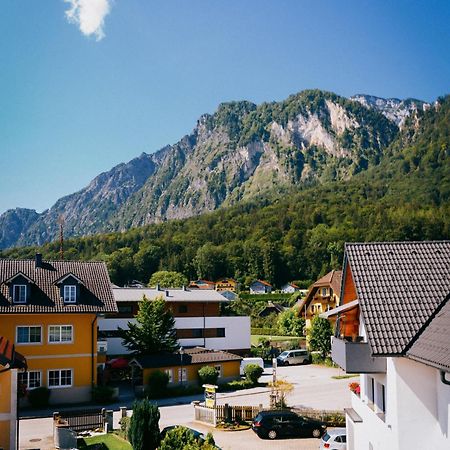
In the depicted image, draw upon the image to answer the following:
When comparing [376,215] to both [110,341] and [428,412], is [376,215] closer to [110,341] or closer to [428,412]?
[110,341]

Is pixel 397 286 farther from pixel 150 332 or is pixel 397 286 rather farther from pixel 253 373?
pixel 150 332

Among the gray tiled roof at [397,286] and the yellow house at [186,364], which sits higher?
the gray tiled roof at [397,286]

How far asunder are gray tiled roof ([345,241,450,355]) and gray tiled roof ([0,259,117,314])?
2341 cm

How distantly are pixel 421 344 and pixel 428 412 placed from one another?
1.54 m

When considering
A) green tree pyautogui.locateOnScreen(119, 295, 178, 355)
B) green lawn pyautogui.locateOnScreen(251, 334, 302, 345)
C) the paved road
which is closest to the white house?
green lawn pyautogui.locateOnScreen(251, 334, 302, 345)

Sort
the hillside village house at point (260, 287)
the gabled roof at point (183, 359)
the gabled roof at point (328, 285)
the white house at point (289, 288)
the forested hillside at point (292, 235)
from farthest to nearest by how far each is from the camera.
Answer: the hillside village house at point (260, 287)
the forested hillside at point (292, 235)
the white house at point (289, 288)
the gabled roof at point (328, 285)
the gabled roof at point (183, 359)

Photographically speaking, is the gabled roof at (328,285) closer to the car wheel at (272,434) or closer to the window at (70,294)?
the window at (70,294)

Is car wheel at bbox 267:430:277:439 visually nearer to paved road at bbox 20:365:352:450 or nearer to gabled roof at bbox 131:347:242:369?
paved road at bbox 20:365:352:450

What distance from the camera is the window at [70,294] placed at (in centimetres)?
3438

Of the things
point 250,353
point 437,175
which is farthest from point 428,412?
point 437,175

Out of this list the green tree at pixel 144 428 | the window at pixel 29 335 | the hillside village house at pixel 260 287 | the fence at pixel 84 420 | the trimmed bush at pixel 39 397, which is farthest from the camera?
the hillside village house at pixel 260 287

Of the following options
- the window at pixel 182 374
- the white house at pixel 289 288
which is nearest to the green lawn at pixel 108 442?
the window at pixel 182 374

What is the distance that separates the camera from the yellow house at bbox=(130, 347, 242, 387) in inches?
1473

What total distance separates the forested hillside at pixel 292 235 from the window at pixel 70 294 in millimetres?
104770
